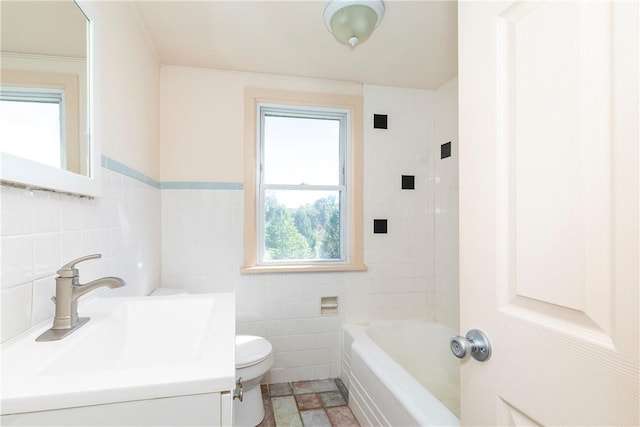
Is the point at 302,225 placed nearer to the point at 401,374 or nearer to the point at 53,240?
the point at 401,374

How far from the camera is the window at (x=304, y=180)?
229 cm

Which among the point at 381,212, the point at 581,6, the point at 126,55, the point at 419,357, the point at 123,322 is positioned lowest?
the point at 419,357

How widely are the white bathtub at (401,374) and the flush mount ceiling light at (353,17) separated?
175 cm

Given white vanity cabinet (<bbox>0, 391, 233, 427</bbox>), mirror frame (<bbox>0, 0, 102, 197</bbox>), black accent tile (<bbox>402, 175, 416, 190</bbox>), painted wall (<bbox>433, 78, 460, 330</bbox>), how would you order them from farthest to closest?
black accent tile (<bbox>402, 175, 416, 190</bbox>) < painted wall (<bbox>433, 78, 460, 330</bbox>) < mirror frame (<bbox>0, 0, 102, 197</bbox>) < white vanity cabinet (<bbox>0, 391, 233, 427</bbox>)

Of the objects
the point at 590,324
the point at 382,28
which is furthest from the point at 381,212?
the point at 590,324

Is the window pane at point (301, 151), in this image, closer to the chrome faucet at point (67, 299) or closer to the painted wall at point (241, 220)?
the painted wall at point (241, 220)

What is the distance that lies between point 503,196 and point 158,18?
1904mm

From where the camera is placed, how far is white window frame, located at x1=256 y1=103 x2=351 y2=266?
7.55 feet

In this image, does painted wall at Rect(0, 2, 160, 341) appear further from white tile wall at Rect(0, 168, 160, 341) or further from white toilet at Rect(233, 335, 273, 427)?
white toilet at Rect(233, 335, 273, 427)

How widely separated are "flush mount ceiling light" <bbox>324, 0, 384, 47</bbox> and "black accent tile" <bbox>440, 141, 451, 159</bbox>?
105 cm

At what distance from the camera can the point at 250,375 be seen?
1682 mm

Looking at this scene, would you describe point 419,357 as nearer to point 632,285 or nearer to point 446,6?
point 632,285

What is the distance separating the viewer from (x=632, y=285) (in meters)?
0.48

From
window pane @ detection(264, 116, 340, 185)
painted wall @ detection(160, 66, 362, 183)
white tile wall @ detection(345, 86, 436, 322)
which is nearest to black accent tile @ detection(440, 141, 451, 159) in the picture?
white tile wall @ detection(345, 86, 436, 322)
